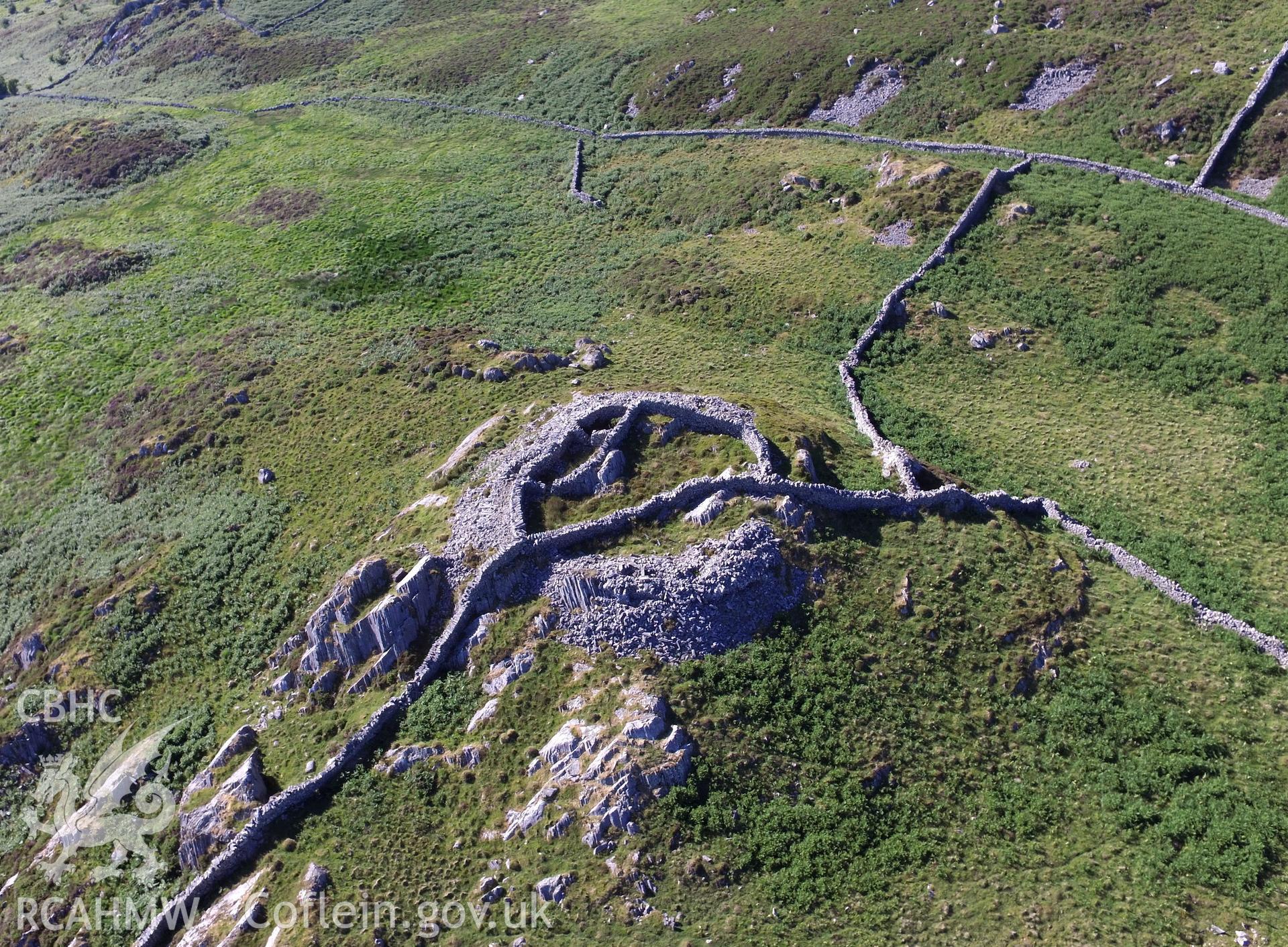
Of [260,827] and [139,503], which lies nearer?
[260,827]

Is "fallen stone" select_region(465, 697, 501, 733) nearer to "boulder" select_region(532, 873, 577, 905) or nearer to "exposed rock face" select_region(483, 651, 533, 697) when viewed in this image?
"exposed rock face" select_region(483, 651, 533, 697)

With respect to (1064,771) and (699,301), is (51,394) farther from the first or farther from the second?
(1064,771)

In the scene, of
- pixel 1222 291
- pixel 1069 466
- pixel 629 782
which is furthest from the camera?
pixel 1222 291

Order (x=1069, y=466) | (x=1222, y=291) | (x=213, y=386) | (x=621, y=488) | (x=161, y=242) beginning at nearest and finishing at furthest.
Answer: (x=621, y=488) → (x=1069, y=466) → (x=1222, y=291) → (x=213, y=386) → (x=161, y=242)

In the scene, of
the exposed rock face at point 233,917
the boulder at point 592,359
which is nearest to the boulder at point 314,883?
the exposed rock face at point 233,917

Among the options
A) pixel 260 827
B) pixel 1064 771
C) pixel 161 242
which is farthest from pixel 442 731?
pixel 161 242

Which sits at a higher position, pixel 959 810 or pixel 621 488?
pixel 621 488
